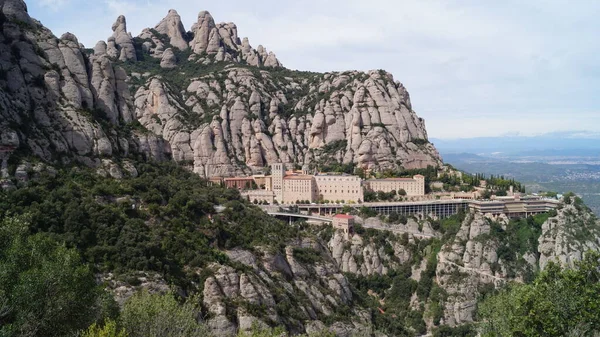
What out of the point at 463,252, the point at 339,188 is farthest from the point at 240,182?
the point at 463,252

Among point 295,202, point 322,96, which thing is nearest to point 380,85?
point 322,96

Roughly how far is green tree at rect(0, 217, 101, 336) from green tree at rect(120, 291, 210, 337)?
169 centimetres

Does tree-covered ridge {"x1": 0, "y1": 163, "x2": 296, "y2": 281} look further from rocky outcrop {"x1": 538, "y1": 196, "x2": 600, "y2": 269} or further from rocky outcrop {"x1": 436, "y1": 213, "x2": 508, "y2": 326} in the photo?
rocky outcrop {"x1": 538, "y1": 196, "x2": 600, "y2": 269}

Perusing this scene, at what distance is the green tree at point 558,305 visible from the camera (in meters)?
27.4

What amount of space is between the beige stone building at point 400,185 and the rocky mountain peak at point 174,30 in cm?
9105

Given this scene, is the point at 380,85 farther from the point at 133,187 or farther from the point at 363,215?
the point at 133,187

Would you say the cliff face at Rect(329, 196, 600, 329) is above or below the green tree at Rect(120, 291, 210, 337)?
below

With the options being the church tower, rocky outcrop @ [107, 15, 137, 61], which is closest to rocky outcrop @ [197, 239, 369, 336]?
the church tower

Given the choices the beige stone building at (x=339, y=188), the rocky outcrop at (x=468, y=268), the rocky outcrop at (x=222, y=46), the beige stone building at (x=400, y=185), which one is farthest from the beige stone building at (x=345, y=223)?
the rocky outcrop at (x=222, y=46)

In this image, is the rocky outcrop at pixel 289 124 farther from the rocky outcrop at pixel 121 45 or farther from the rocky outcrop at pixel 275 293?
the rocky outcrop at pixel 275 293

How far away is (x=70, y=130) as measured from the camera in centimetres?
6088

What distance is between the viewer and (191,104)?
13638 cm

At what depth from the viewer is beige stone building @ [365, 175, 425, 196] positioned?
106 meters

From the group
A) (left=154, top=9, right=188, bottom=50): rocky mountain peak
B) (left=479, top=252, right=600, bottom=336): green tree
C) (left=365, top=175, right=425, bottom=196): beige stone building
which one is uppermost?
(left=154, top=9, right=188, bottom=50): rocky mountain peak
